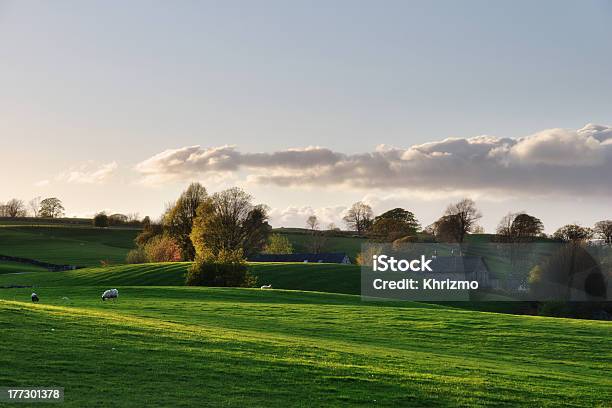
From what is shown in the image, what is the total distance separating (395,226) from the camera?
14138 cm

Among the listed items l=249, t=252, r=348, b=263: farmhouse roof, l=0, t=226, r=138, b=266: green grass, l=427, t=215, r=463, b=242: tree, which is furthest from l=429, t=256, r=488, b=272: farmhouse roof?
l=0, t=226, r=138, b=266: green grass

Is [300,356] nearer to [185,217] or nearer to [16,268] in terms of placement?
[185,217]

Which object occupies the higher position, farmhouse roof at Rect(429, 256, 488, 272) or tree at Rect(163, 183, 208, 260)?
tree at Rect(163, 183, 208, 260)

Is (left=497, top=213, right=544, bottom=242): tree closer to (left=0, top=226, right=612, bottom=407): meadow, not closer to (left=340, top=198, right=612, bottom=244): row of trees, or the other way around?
(left=340, top=198, right=612, bottom=244): row of trees

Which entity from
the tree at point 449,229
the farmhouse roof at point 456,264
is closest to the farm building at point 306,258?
the tree at point 449,229

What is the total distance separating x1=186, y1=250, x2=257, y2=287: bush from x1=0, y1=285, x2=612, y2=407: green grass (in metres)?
36.4

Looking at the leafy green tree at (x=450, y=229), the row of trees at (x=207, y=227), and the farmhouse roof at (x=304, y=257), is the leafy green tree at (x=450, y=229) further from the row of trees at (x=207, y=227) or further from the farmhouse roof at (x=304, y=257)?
the row of trees at (x=207, y=227)

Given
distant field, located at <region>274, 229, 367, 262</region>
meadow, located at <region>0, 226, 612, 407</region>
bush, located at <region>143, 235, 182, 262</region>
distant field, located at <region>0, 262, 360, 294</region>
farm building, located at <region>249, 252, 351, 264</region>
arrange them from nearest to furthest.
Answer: meadow, located at <region>0, 226, 612, 407</region> → distant field, located at <region>0, 262, 360, 294</region> → bush, located at <region>143, 235, 182, 262</region> → farm building, located at <region>249, 252, 351, 264</region> → distant field, located at <region>274, 229, 367, 262</region>

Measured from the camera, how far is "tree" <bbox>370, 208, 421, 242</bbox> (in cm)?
13638

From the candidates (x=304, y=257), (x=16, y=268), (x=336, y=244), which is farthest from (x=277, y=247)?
(x=16, y=268)

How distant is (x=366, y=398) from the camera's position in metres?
20.3

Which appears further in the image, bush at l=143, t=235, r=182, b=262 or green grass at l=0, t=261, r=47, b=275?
green grass at l=0, t=261, r=47, b=275

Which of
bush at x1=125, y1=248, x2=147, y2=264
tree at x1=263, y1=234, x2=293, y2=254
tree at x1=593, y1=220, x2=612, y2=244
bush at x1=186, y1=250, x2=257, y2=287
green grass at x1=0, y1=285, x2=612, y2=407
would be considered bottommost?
green grass at x1=0, y1=285, x2=612, y2=407

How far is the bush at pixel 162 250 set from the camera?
390 feet
